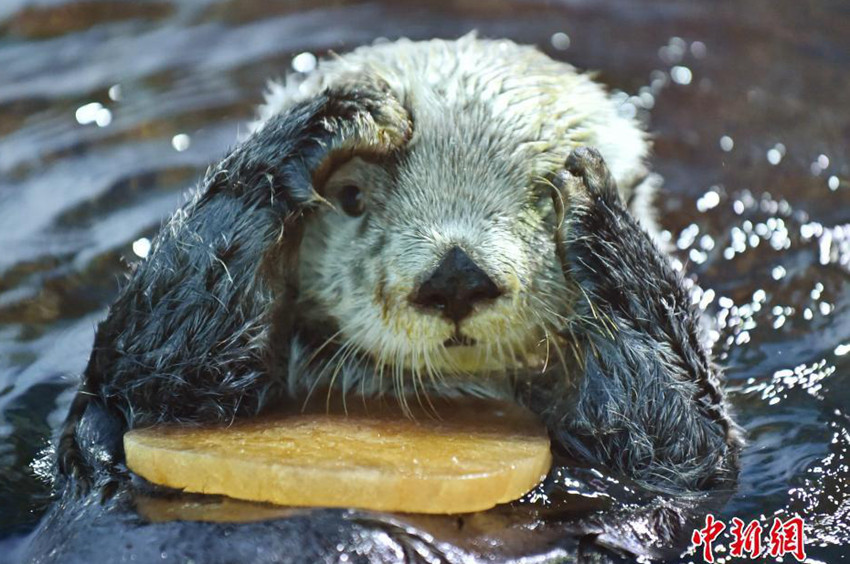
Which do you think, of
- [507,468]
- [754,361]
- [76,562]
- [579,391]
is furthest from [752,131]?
[76,562]

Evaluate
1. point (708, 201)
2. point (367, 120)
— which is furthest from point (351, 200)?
point (708, 201)

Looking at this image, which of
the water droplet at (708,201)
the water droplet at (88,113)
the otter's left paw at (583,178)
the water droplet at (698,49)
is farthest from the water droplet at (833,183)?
the water droplet at (88,113)

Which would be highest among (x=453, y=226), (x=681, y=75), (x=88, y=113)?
(x=681, y=75)

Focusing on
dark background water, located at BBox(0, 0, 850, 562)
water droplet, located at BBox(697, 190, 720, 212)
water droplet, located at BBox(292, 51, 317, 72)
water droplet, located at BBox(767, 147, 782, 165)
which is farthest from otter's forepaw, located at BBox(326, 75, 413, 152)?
water droplet, located at BBox(292, 51, 317, 72)

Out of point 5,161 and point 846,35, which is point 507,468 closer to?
point 5,161

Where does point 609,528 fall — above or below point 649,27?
below

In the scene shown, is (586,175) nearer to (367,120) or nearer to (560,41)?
(367,120)

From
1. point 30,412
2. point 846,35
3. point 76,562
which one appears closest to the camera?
point 76,562

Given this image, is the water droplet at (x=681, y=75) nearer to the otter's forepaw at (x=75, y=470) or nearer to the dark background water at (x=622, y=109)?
the dark background water at (x=622, y=109)

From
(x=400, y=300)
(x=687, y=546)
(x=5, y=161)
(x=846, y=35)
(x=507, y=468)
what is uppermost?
(x=846, y=35)
